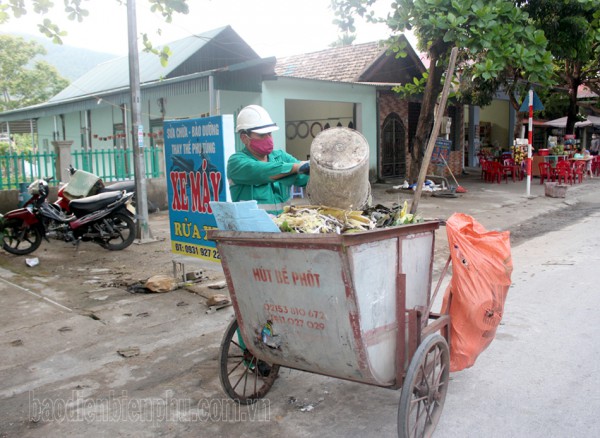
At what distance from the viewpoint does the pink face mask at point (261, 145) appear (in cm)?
359

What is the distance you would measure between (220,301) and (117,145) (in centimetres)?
1381

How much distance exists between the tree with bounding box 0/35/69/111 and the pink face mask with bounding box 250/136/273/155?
108ft

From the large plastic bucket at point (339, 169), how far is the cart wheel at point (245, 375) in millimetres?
987

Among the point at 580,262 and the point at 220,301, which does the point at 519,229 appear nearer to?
the point at 580,262

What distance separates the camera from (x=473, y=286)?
10.3ft

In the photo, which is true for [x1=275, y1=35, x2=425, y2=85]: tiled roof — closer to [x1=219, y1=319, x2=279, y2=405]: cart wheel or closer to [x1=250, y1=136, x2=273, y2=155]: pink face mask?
[x1=250, y1=136, x2=273, y2=155]: pink face mask

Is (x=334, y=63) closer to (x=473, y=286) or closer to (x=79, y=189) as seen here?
(x=79, y=189)

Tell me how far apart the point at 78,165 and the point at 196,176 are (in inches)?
244

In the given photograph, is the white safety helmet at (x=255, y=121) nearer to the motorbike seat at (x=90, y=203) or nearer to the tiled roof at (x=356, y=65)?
the motorbike seat at (x=90, y=203)

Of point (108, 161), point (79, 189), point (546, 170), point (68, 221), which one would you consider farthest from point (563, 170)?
point (68, 221)

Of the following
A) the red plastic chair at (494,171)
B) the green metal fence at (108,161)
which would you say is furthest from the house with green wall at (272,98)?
the red plastic chair at (494,171)

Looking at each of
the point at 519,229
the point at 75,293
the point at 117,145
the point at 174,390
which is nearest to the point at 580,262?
the point at 519,229

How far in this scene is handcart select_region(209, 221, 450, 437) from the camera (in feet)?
8.16

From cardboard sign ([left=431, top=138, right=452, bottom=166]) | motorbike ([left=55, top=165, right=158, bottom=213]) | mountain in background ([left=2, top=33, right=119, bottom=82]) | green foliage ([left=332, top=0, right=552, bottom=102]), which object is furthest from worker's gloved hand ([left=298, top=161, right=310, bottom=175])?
mountain in background ([left=2, top=33, right=119, bottom=82])
